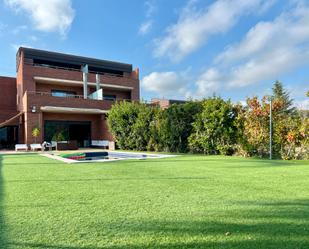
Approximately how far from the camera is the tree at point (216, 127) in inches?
591

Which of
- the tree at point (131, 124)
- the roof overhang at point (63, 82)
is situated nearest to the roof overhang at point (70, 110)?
the roof overhang at point (63, 82)

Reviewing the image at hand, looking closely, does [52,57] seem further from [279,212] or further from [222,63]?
[279,212]

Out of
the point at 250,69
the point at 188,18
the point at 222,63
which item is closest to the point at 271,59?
the point at 250,69

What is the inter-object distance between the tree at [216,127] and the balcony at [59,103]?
49.0 ft

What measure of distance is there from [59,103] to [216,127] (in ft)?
57.0

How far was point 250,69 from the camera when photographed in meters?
22.0

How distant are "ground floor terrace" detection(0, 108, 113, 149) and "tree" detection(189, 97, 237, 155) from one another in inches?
482

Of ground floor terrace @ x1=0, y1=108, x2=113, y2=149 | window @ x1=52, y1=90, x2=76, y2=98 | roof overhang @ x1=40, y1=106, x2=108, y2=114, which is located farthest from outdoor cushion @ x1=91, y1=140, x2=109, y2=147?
window @ x1=52, y1=90, x2=76, y2=98

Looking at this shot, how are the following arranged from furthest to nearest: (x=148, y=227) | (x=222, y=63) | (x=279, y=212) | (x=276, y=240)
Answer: (x=222, y=63) < (x=279, y=212) < (x=148, y=227) < (x=276, y=240)

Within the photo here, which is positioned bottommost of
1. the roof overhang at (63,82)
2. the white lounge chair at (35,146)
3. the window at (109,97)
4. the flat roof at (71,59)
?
the white lounge chair at (35,146)

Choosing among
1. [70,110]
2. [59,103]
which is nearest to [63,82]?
[59,103]

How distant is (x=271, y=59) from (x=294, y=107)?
27.6ft

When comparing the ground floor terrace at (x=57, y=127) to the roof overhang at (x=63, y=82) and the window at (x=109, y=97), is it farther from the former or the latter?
the window at (x=109, y=97)

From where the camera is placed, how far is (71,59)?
3328 cm
